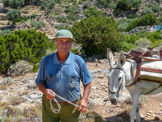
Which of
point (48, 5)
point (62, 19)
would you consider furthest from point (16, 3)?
point (62, 19)

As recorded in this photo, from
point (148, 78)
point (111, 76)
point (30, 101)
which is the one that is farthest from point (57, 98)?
point (30, 101)

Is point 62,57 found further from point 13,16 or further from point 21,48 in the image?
point 13,16

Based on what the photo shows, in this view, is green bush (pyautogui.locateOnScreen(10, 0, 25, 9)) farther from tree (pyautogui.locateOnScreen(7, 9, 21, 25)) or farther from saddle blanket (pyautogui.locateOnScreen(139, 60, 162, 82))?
saddle blanket (pyautogui.locateOnScreen(139, 60, 162, 82))

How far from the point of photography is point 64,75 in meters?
2.24

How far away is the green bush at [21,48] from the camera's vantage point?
30.8 ft

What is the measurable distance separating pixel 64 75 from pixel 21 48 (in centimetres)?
828

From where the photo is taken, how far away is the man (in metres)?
2.25

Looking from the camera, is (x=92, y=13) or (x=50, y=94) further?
(x=92, y=13)

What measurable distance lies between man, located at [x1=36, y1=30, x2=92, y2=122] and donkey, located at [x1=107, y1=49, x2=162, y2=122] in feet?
2.27

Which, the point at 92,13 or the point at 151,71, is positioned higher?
the point at 151,71

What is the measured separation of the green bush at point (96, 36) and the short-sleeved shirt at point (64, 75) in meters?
9.21

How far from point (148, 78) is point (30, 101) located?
3.23 m

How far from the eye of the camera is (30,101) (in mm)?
5148

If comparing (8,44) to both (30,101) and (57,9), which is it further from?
(57,9)
